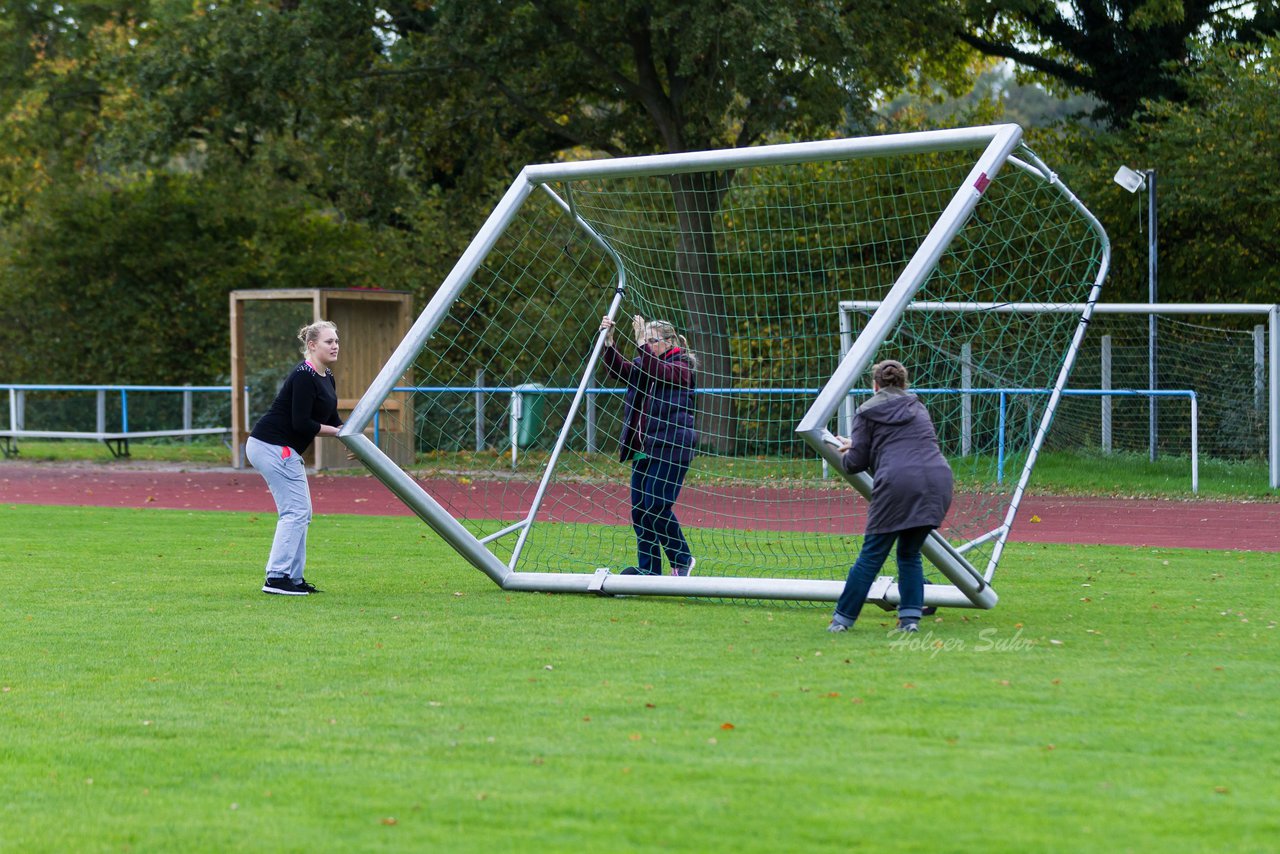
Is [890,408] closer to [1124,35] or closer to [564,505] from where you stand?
[564,505]

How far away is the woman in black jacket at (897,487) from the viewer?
752cm

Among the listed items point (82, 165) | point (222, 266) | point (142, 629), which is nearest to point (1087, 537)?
point (142, 629)

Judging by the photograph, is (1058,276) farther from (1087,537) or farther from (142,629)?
(142,629)

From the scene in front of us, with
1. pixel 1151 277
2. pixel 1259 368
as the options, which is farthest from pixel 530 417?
pixel 1259 368

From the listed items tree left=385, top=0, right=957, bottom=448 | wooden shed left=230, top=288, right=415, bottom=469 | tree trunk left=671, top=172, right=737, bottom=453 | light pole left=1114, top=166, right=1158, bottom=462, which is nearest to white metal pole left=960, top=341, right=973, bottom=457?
tree trunk left=671, top=172, right=737, bottom=453

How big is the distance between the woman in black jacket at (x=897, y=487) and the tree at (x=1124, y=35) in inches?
631

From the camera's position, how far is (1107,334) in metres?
18.8

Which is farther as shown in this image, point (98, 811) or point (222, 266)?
point (222, 266)

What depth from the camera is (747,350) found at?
16.0m

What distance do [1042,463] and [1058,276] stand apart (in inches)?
98.2

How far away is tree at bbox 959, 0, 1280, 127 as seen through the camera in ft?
74.9

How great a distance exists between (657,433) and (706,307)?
4.10 metres

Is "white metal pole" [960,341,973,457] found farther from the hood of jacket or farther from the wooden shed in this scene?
the wooden shed

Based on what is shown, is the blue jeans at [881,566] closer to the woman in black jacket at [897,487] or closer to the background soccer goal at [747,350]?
the woman in black jacket at [897,487]
